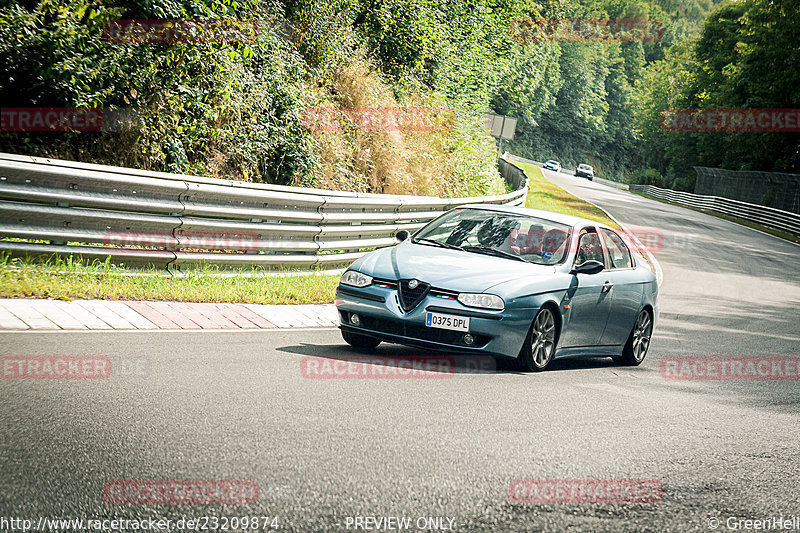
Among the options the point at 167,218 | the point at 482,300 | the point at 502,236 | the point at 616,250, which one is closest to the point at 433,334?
the point at 482,300

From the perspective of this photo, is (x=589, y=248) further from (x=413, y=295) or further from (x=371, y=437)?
(x=371, y=437)

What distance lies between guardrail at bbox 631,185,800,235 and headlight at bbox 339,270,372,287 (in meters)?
38.7

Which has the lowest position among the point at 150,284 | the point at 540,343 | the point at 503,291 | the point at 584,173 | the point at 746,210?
the point at 584,173

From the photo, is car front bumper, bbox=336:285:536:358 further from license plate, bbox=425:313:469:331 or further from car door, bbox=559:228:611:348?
car door, bbox=559:228:611:348

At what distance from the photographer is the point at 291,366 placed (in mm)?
7582

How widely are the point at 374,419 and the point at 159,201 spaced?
5.46 metres

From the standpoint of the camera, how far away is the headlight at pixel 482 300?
813cm

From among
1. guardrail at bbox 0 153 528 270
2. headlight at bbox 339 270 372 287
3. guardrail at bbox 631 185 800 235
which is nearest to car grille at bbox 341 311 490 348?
headlight at bbox 339 270 372 287

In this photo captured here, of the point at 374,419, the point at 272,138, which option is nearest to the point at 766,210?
the point at 272,138

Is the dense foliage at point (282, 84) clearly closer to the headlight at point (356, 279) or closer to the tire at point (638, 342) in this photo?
the headlight at point (356, 279)

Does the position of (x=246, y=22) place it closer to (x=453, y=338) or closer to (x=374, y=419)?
(x=453, y=338)

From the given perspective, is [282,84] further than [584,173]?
No

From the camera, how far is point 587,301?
9.34 metres

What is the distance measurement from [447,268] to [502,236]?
116cm
